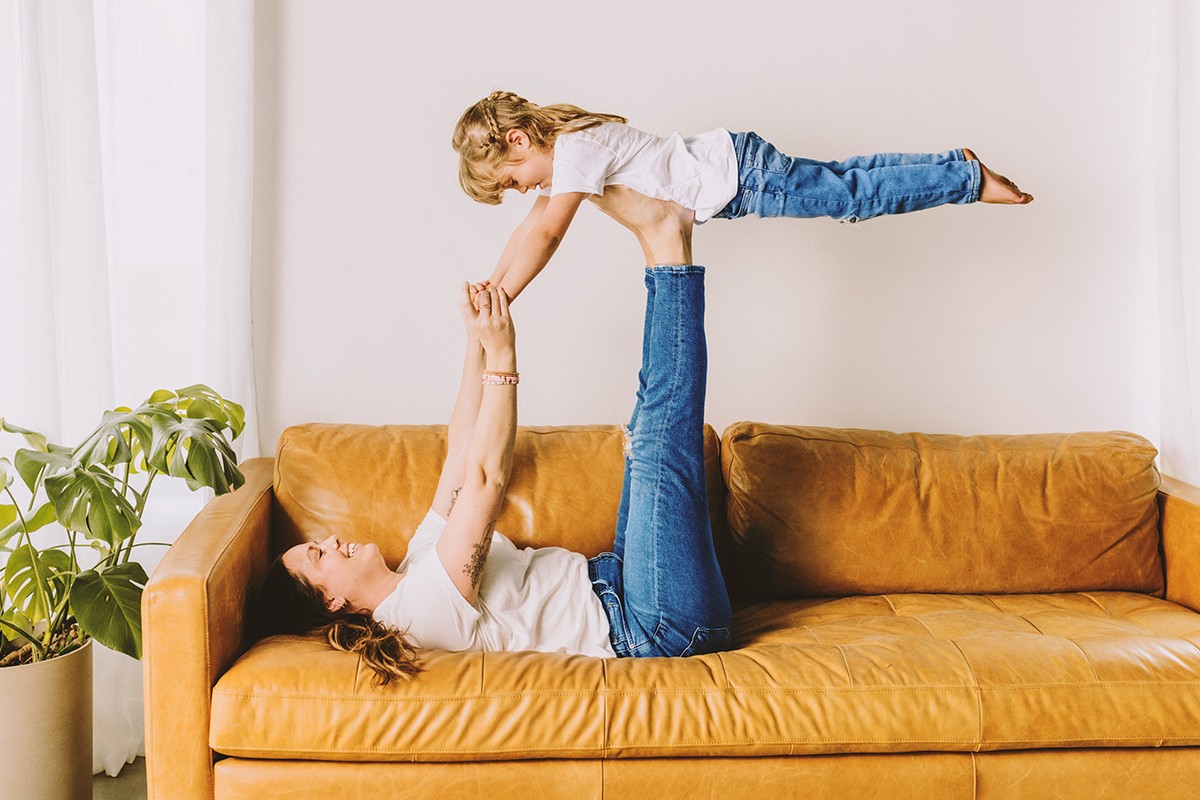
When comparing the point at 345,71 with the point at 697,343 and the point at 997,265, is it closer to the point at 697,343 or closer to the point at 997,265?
the point at 697,343

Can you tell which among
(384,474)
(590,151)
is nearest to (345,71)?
(590,151)

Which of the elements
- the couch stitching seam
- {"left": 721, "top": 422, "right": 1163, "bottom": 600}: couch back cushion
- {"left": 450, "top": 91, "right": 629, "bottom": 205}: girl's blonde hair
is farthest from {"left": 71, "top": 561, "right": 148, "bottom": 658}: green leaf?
{"left": 721, "top": 422, "right": 1163, "bottom": 600}: couch back cushion

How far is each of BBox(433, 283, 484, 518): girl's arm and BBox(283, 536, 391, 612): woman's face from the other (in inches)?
10.0

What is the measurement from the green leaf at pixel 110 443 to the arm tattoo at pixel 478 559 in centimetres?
67

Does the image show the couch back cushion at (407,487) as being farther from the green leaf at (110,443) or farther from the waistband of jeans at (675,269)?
the waistband of jeans at (675,269)

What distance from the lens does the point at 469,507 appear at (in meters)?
1.88

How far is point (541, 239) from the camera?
2.10 m

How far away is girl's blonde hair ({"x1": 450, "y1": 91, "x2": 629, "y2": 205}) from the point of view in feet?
7.04

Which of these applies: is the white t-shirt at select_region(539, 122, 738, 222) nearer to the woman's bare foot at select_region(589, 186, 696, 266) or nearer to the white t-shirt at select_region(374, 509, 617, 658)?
the woman's bare foot at select_region(589, 186, 696, 266)

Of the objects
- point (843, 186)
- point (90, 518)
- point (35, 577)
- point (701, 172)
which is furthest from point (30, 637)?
point (843, 186)

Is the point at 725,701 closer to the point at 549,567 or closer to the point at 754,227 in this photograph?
the point at 549,567

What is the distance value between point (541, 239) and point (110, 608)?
1.09 m

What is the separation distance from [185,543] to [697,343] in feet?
3.40

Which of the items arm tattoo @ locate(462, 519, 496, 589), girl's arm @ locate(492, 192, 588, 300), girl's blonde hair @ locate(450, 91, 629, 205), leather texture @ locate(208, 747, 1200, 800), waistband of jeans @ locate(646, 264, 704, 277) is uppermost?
girl's blonde hair @ locate(450, 91, 629, 205)
